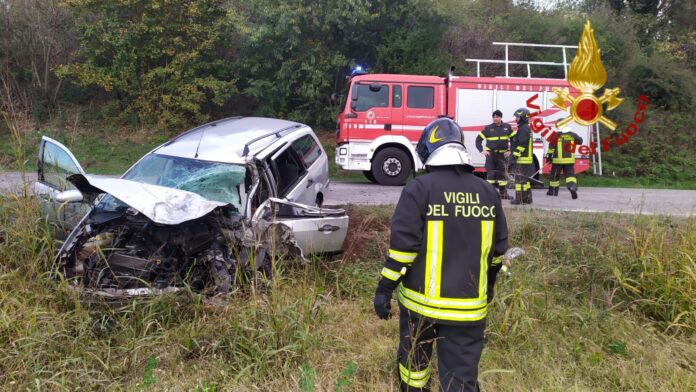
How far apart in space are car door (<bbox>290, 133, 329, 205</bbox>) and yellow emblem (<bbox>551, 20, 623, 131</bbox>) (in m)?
Result: 6.86

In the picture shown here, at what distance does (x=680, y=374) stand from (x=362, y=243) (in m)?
3.25

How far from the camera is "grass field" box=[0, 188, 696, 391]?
317cm

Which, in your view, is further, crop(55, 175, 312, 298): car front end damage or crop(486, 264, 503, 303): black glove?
crop(55, 175, 312, 298): car front end damage

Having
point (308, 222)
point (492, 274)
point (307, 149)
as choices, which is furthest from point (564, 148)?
point (492, 274)

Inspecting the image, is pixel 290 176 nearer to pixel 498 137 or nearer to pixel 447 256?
pixel 447 256

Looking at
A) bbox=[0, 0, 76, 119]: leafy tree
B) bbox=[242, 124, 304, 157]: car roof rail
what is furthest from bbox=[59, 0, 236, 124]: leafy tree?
bbox=[242, 124, 304, 157]: car roof rail

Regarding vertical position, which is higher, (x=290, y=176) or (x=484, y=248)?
(x=290, y=176)

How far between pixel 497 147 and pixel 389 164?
9.50 feet

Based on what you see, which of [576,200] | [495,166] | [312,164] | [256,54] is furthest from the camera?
[256,54]

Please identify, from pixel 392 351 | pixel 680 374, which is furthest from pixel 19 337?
pixel 680 374

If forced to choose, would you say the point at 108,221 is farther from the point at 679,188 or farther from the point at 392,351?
the point at 679,188

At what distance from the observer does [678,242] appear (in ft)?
14.7

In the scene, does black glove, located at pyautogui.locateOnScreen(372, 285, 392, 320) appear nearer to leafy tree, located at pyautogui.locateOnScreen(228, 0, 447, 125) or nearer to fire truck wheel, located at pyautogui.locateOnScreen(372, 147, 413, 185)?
fire truck wheel, located at pyautogui.locateOnScreen(372, 147, 413, 185)

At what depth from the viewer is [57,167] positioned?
16.0ft
